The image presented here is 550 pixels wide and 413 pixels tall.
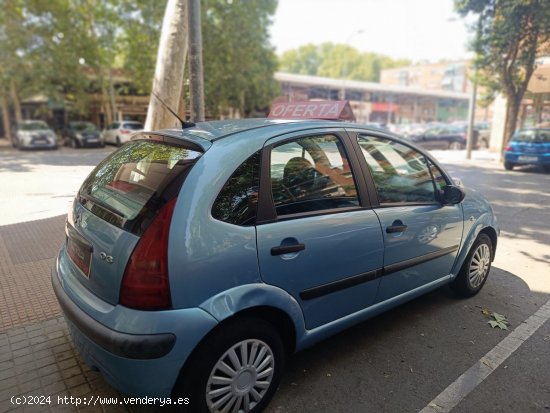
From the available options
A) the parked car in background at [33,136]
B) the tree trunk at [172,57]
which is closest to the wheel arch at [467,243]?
the tree trunk at [172,57]

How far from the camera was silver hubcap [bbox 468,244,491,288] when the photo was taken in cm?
395

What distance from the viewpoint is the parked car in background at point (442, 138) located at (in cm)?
2347

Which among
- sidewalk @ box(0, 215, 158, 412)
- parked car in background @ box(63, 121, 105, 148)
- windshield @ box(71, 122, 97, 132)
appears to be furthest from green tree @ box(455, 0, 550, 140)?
windshield @ box(71, 122, 97, 132)

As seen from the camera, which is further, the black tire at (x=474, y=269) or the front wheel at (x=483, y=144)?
the front wheel at (x=483, y=144)

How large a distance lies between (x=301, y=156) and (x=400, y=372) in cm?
163

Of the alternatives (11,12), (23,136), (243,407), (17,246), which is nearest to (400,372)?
(243,407)

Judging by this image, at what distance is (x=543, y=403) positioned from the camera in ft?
8.45

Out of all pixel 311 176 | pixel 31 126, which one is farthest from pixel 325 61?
pixel 311 176

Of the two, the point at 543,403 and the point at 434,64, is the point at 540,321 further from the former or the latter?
the point at 434,64

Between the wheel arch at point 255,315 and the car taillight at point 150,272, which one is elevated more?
the car taillight at point 150,272

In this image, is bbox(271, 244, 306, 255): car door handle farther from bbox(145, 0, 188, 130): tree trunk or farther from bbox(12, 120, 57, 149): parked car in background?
bbox(12, 120, 57, 149): parked car in background

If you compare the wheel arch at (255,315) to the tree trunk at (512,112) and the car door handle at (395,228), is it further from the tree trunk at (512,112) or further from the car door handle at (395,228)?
the tree trunk at (512,112)

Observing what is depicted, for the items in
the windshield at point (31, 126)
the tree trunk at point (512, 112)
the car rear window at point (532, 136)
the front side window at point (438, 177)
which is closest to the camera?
the front side window at point (438, 177)

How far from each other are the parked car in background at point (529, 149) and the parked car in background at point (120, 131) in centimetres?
1759
